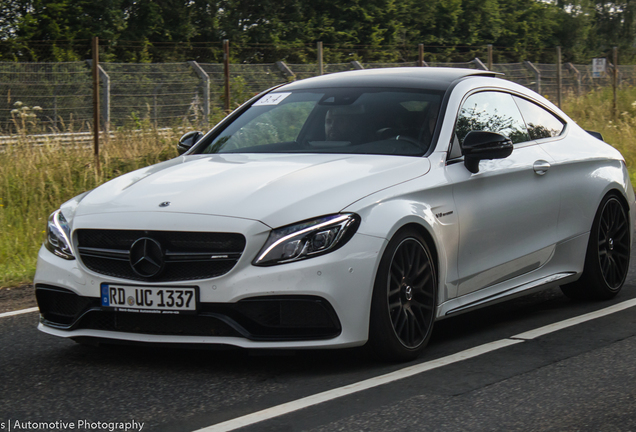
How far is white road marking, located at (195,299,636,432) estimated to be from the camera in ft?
12.5

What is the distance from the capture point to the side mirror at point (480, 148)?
5.25 meters

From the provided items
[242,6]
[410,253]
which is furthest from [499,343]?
[242,6]

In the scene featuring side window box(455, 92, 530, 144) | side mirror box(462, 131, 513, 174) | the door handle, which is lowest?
the door handle

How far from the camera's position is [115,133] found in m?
12.6

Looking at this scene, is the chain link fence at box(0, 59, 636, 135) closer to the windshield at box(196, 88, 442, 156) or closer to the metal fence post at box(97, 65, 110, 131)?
the metal fence post at box(97, 65, 110, 131)

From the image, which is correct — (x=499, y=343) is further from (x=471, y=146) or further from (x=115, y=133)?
(x=115, y=133)

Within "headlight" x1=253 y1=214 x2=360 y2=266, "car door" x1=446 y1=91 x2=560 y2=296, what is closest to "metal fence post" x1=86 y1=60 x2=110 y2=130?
"car door" x1=446 y1=91 x2=560 y2=296

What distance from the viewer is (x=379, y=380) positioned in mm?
4395

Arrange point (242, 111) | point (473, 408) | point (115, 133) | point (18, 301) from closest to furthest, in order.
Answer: point (473, 408)
point (242, 111)
point (18, 301)
point (115, 133)

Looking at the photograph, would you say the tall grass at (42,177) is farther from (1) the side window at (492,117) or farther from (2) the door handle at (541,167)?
(2) the door handle at (541,167)

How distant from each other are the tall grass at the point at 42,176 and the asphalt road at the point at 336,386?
9.68 ft

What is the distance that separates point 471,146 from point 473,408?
1754mm

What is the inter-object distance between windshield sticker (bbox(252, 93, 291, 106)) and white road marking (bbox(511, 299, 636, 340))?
2.13 m

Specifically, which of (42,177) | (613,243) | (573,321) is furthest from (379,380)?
(42,177)
